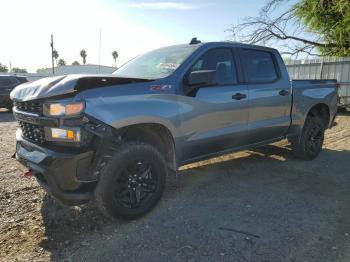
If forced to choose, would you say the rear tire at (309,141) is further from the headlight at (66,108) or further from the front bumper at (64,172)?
the headlight at (66,108)

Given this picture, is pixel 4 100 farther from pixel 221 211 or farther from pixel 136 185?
pixel 221 211

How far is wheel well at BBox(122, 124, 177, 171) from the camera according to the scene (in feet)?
13.3

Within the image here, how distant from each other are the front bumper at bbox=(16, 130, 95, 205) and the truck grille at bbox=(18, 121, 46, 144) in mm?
91

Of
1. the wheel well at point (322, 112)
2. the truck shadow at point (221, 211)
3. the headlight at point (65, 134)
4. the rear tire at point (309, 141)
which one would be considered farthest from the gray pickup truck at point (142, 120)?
the wheel well at point (322, 112)

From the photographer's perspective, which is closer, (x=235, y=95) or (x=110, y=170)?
(x=110, y=170)

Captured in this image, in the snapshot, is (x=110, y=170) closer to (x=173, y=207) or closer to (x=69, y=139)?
(x=69, y=139)

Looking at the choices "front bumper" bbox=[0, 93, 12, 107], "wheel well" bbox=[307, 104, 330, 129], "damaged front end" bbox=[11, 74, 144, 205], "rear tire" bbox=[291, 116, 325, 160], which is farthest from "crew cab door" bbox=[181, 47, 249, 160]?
"front bumper" bbox=[0, 93, 12, 107]

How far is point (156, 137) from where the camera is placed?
14.0 feet

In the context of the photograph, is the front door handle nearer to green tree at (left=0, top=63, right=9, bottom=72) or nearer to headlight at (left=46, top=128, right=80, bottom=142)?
headlight at (left=46, top=128, right=80, bottom=142)

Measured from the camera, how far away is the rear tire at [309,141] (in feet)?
21.3

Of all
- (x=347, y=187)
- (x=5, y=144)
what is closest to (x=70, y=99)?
(x=347, y=187)

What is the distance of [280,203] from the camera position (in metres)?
4.52

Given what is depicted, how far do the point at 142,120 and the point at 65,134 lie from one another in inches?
31.4

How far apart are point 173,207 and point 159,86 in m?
1.41
